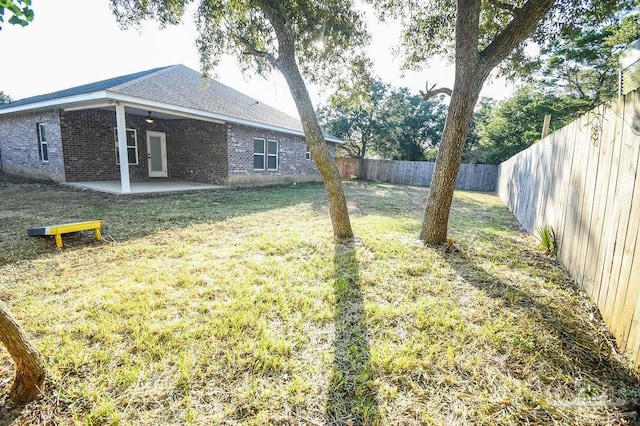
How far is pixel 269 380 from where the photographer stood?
1.73 m

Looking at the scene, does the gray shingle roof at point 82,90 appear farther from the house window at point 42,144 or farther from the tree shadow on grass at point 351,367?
the tree shadow on grass at point 351,367

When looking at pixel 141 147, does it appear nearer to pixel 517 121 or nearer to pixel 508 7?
pixel 508 7

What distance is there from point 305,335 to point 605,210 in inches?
109

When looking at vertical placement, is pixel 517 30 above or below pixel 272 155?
above

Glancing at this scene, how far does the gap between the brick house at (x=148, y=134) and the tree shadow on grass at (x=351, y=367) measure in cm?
755

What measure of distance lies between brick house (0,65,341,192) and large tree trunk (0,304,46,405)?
23.7 ft

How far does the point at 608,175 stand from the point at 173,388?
3.73 metres

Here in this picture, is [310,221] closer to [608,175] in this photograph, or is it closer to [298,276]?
[298,276]

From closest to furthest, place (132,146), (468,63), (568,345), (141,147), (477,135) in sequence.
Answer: (568,345) → (468,63) → (132,146) → (141,147) → (477,135)

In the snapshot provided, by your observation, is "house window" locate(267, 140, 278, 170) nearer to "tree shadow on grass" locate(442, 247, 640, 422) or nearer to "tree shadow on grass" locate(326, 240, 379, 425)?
"tree shadow on grass" locate(326, 240, 379, 425)

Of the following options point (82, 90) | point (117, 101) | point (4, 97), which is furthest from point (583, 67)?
point (4, 97)

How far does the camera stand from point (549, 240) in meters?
4.17

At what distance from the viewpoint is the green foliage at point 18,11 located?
1.10 m

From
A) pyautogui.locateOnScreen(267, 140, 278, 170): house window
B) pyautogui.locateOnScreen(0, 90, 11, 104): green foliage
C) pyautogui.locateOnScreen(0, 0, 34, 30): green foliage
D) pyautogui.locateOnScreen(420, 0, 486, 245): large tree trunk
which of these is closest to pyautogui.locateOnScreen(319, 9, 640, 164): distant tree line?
pyautogui.locateOnScreen(267, 140, 278, 170): house window
